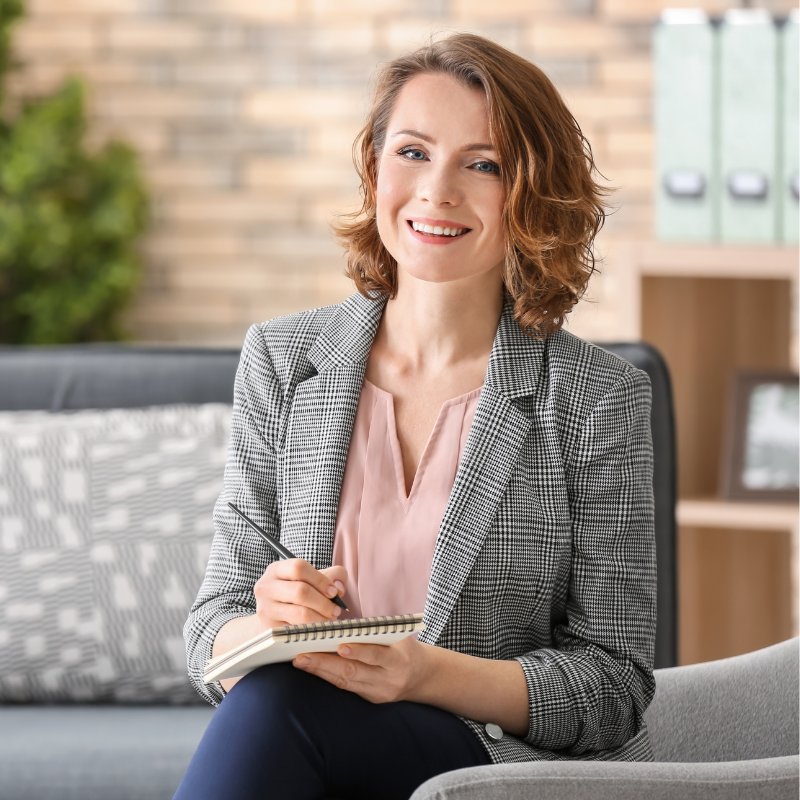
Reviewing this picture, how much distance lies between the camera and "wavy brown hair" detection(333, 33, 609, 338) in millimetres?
1229

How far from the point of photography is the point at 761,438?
2172 millimetres

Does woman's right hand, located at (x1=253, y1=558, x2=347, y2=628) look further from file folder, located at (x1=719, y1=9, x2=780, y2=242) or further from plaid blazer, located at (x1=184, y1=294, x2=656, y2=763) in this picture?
file folder, located at (x1=719, y1=9, x2=780, y2=242)

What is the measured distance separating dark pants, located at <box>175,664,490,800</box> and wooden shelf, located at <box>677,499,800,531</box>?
1123 millimetres

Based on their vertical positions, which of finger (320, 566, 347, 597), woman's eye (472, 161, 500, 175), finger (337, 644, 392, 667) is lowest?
→ finger (337, 644, 392, 667)

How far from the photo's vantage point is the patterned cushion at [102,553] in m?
1.80

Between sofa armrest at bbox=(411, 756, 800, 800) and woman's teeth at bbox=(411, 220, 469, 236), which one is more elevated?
woman's teeth at bbox=(411, 220, 469, 236)

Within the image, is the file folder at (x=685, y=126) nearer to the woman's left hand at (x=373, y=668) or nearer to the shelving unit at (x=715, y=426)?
the shelving unit at (x=715, y=426)

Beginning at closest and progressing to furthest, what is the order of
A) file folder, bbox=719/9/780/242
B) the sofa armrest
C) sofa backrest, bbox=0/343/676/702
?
the sofa armrest → sofa backrest, bbox=0/343/676/702 → file folder, bbox=719/9/780/242

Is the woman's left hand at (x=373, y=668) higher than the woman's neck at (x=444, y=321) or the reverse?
the reverse

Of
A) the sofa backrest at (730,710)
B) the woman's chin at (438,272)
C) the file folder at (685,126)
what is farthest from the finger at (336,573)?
the file folder at (685,126)

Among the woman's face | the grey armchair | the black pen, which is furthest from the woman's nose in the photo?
the grey armchair

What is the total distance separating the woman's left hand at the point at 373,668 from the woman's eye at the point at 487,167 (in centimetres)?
53

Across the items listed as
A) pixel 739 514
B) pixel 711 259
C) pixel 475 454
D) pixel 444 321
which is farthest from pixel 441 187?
pixel 739 514

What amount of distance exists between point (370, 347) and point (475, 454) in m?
0.21
